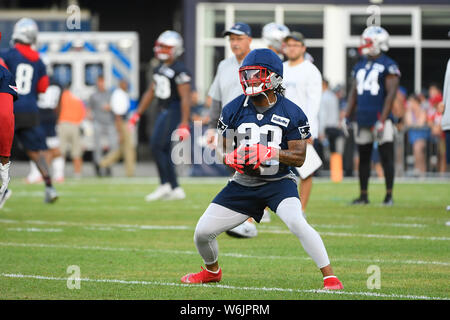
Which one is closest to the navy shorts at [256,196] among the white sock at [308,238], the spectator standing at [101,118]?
the white sock at [308,238]

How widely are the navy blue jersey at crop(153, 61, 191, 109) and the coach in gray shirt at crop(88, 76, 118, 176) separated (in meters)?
7.80

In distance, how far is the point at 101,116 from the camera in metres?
22.8

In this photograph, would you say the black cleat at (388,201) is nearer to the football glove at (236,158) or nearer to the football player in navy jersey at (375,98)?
the football player in navy jersey at (375,98)

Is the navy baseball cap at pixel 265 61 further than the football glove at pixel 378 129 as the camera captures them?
No

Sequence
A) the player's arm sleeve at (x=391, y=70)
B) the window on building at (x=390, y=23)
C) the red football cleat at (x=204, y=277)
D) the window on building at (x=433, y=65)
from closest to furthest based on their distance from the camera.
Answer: the red football cleat at (x=204, y=277)
the player's arm sleeve at (x=391, y=70)
the window on building at (x=390, y=23)
the window on building at (x=433, y=65)

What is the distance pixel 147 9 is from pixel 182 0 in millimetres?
1876

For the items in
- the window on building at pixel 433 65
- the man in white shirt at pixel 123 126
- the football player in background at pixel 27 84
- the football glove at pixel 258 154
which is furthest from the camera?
the window on building at pixel 433 65

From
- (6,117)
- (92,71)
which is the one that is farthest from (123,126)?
(6,117)

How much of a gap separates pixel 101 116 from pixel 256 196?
16170mm

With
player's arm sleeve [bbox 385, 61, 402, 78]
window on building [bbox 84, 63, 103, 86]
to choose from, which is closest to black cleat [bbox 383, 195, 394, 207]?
player's arm sleeve [bbox 385, 61, 402, 78]

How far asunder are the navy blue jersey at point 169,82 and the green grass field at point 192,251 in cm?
154

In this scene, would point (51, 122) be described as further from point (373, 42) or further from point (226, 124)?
point (226, 124)

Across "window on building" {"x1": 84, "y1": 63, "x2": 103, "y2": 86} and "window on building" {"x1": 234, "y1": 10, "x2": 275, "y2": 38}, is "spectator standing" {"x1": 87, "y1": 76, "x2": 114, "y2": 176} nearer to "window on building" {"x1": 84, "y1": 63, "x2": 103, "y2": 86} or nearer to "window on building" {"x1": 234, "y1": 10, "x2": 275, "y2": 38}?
"window on building" {"x1": 84, "y1": 63, "x2": 103, "y2": 86}

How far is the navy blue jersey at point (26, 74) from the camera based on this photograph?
534 inches
